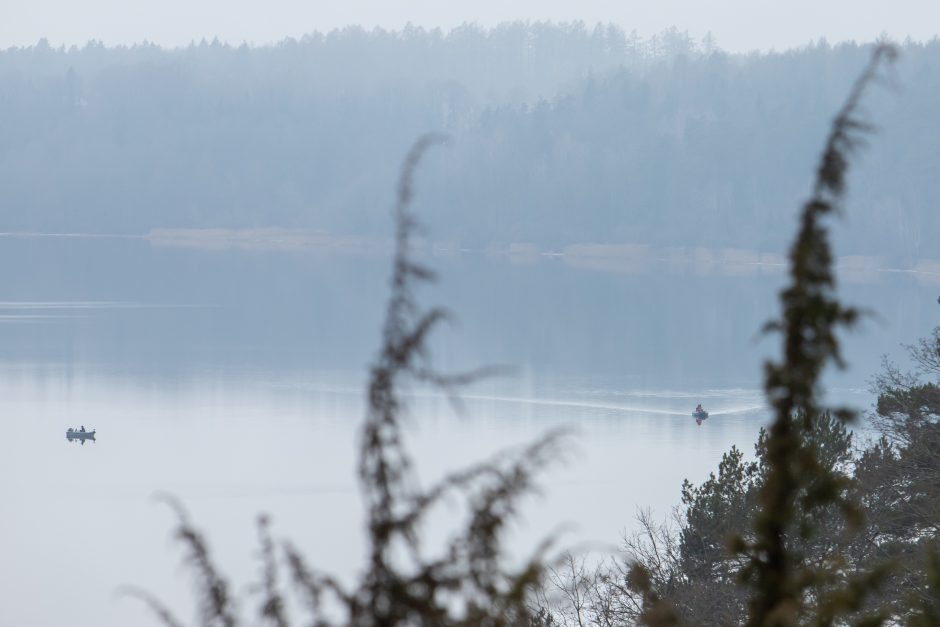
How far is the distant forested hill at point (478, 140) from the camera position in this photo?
140625 mm

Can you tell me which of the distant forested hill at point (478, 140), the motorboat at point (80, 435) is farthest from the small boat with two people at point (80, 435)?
the distant forested hill at point (478, 140)

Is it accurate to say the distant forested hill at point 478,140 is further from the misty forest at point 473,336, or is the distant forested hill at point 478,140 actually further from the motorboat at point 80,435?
the motorboat at point 80,435

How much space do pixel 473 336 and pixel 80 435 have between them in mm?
34220

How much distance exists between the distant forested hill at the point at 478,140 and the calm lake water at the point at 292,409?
3362 cm

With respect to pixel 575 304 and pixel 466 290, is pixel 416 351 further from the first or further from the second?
pixel 466 290

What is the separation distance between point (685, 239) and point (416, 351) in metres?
146

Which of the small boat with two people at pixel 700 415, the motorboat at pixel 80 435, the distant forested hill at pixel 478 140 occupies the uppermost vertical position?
the distant forested hill at pixel 478 140

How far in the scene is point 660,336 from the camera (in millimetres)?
79625

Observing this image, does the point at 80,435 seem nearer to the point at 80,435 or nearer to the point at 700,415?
the point at 80,435

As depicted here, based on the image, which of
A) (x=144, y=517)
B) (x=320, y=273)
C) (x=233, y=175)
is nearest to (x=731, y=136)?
(x=320, y=273)

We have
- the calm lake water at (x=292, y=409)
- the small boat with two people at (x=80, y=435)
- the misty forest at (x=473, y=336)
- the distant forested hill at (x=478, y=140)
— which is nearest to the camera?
the misty forest at (x=473, y=336)

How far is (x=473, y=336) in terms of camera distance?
246 ft

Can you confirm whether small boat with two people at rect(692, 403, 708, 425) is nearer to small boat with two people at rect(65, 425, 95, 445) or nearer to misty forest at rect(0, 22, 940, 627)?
misty forest at rect(0, 22, 940, 627)

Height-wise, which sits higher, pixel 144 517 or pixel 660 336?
pixel 660 336
